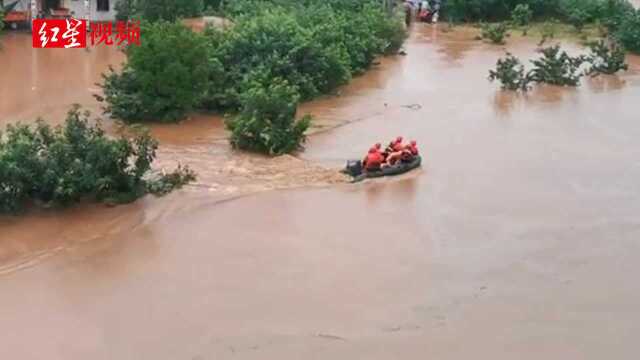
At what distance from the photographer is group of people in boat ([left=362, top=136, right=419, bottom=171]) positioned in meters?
13.3

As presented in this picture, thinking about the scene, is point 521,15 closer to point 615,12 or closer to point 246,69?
point 615,12

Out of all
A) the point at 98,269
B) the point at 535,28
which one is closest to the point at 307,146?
the point at 98,269

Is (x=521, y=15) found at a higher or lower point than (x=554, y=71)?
higher

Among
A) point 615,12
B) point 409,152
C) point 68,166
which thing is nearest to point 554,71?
point 409,152

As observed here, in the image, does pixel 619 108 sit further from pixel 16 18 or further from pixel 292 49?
pixel 16 18

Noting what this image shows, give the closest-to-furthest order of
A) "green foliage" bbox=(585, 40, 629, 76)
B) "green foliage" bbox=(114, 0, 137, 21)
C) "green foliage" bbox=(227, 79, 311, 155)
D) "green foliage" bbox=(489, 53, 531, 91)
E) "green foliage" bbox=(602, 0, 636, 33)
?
"green foliage" bbox=(227, 79, 311, 155) < "green foliage" bbox=(489, 53, 531, 91) < "green foliage" bbox=(585, 40, 629, 76) < "green foliage" bbox=(114, 0, 137, 21) < "green foliage" bbox=(602, 0, 636, 33)

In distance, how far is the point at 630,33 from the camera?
25.4m

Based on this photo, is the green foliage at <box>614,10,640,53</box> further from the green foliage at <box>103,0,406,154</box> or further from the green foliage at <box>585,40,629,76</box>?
the green foliage at <box>103,0,406,154</box>

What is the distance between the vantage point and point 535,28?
95.4 feet

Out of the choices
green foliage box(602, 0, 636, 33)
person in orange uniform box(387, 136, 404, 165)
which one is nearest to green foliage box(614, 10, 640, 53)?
green foliage box(602, 0, 636, 33)

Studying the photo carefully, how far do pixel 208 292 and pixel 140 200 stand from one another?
9.64 feet

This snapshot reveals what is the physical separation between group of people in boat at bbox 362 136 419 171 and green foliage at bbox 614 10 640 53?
1347 cm

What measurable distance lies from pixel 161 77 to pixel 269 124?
2.65 meters

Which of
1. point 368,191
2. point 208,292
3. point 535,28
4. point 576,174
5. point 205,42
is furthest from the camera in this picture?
point 535,28
